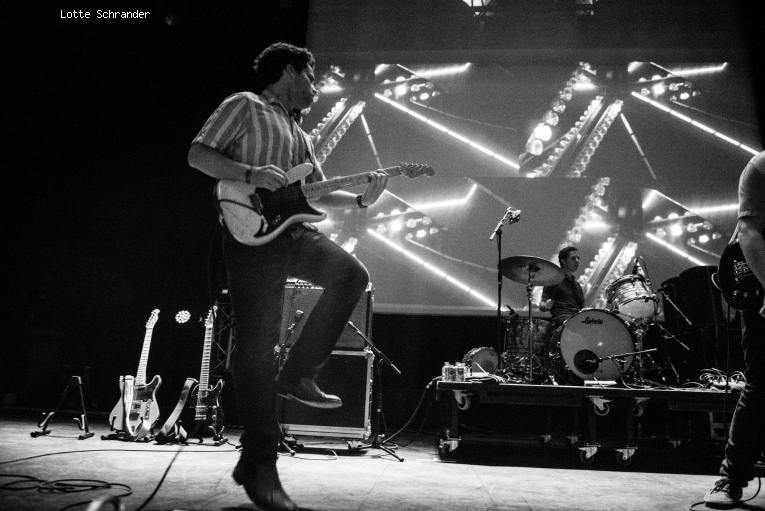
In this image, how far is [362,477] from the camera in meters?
3.18

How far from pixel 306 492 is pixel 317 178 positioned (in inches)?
61.2

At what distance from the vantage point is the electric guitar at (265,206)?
6.64 feet

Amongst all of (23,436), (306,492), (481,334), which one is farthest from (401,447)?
(23,436)

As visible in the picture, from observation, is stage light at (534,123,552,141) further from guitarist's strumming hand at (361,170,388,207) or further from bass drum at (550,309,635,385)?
guitarist's strumming hand at (361,170,388,207)

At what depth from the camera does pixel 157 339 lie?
6.74 metres

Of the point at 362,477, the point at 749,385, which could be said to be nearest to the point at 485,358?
the point at 362,477

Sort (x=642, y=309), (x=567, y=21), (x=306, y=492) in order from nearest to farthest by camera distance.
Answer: (x=306, y=492) < (x=642, y=309) < (x=567, y=21)

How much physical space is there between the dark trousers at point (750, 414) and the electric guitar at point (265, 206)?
2192 millimetres

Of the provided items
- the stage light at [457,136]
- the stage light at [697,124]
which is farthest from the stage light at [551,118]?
the stage light at [697,124]

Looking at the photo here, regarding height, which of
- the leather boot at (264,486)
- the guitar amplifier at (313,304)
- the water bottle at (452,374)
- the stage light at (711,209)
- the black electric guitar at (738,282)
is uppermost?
the stage light at (711,209)

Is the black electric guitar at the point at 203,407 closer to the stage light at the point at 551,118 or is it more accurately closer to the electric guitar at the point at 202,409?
the electric guitar at the point at 202,409

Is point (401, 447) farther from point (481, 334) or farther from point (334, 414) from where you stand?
point (481, 334)

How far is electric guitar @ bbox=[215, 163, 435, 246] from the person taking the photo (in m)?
2.03

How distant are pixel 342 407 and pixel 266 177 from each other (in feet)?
9.82
